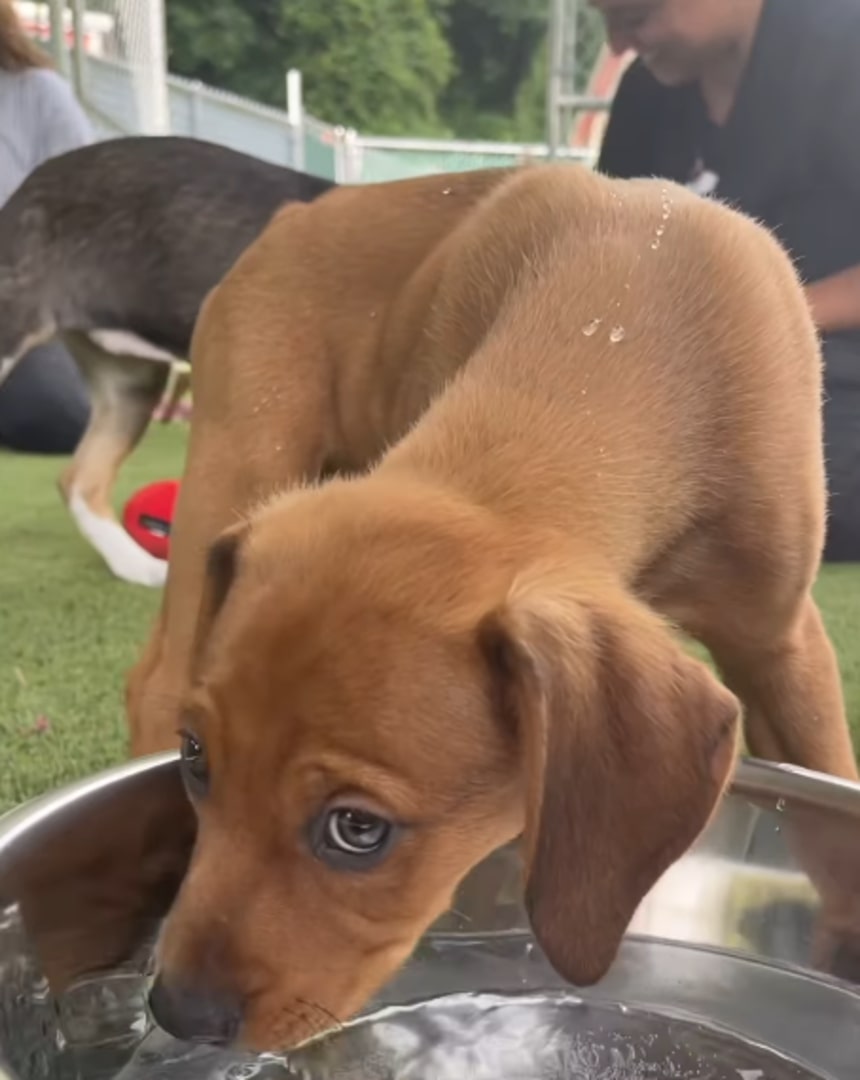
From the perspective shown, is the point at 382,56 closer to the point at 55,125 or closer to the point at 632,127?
the point at 55,125

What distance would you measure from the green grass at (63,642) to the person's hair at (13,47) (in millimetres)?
1277

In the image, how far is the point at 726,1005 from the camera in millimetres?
1488

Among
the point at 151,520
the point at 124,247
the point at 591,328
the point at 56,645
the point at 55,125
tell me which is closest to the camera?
the point at 591,328

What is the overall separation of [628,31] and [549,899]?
2764 millimetres

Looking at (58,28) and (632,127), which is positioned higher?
(632,127)

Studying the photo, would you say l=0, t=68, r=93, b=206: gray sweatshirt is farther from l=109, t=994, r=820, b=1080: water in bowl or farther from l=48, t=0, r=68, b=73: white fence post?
l=109, t=994, r=820, b=1080: water in bowl

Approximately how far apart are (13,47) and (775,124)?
2.28 meters

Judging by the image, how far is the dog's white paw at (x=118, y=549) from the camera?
3.08 m

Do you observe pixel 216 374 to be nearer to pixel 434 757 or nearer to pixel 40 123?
pixel 434 757

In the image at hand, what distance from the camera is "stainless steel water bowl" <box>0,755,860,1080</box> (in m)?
1.32

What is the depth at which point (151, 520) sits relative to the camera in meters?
3.36

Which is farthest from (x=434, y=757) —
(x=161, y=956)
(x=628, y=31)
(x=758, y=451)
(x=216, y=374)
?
(x=628, y=31)

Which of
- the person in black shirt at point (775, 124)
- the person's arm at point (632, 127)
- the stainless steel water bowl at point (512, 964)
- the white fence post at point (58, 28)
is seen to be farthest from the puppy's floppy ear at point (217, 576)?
the white fence post at point (58, 28)

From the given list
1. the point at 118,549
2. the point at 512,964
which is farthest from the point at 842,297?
the point at 512,964
